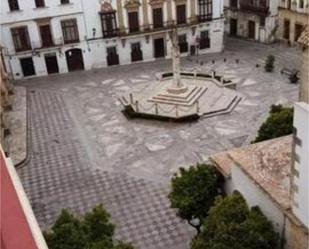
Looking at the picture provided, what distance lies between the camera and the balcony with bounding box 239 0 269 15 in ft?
151

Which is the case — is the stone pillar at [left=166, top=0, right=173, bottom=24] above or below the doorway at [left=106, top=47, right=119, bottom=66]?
above

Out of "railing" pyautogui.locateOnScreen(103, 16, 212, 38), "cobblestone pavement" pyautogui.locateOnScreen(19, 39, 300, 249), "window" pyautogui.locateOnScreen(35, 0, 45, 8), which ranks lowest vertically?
"cobblestone pavement" pyautogui.locateOnScreen(19, 39, 300, 249)

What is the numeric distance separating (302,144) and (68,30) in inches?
1254

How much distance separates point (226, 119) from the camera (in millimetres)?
32375

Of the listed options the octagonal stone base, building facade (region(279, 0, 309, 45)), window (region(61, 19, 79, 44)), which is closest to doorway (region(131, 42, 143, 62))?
window (region(61, 19, 79, 44))

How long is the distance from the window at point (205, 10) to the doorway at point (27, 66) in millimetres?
15437

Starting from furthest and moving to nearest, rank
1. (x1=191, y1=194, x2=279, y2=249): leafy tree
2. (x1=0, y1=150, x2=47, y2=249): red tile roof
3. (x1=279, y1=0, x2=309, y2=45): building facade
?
(x1=279, y1=0, x2=309, y2=45): building facade, (x1=191, y1=194, x2=279, y2=249): leafy tree, (x1=0, y1=150, x2=47, y2=249): red tile roof

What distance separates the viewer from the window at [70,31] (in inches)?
1635

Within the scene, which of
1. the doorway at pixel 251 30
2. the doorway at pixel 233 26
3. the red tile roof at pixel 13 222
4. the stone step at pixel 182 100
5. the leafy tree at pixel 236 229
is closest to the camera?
the red tile roof at pixel 13 222

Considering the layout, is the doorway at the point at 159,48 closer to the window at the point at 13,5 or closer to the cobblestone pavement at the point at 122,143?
the cobblestone pavement at the point at 122,143

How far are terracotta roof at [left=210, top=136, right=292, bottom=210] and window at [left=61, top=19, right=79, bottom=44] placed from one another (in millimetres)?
25394

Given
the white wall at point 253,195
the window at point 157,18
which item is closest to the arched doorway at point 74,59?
the window at point 157,18

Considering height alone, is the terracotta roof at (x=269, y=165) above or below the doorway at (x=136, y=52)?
above

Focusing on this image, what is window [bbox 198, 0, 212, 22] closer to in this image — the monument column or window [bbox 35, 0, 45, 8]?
the monument column
